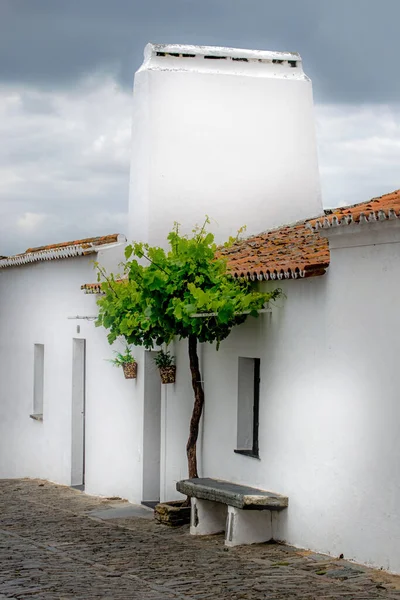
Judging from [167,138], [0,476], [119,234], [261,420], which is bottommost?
[0,476]

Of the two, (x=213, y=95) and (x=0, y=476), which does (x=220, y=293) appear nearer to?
(x=213, y=95)

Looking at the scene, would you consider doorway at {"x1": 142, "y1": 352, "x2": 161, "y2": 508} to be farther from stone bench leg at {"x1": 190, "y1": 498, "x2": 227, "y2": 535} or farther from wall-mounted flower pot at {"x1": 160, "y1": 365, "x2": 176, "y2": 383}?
stone bench leg at {"x1": 190, "y1": 498, "x2": 227, "y2": 535}

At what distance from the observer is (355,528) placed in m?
11.0

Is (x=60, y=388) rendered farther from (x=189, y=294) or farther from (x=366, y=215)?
(x=366, y=215)

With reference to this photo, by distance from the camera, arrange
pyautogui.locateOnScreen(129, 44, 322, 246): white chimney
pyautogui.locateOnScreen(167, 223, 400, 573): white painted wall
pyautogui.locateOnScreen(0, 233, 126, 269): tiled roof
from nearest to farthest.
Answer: pyautogui.locateOnScreen(167, 223, 400, 573): white painted wall → pyautogui.locateOnScreen(129, 44, 322, 246): white chimney → pyautogui.locateOnScreen(0, 233, 126, 269): tiled roof

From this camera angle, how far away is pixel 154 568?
435 inches

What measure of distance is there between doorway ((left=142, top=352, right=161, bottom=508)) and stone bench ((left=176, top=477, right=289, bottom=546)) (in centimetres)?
305

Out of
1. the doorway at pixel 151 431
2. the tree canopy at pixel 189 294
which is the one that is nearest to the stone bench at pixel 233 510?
the tree canopy at pixel 189 294

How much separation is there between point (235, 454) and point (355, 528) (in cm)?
300

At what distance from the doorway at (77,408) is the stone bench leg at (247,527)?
7121 millimetres

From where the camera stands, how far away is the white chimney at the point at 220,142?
16969mm

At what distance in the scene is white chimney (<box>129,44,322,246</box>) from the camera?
17.0 metres

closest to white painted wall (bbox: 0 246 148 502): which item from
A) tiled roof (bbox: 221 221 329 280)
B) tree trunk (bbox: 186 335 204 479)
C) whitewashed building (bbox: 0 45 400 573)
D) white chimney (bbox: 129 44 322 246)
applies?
whitewashed building (bbox: 0 45 400 573)

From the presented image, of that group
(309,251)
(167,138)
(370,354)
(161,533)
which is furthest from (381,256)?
(167,138)
